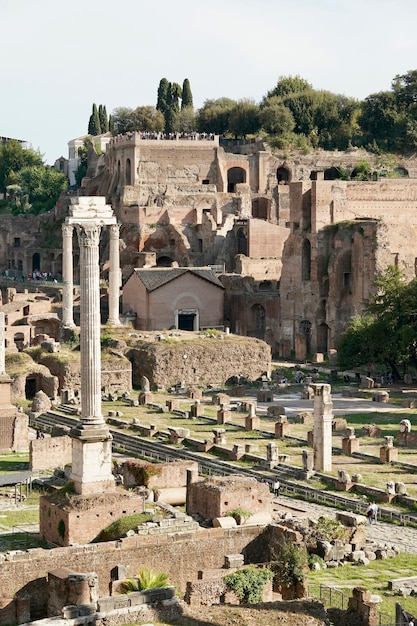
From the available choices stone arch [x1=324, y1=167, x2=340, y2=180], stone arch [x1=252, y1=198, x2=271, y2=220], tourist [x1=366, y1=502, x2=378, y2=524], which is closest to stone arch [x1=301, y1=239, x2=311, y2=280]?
stone arch [x1=252, y1=198, x2=271, y2=220]

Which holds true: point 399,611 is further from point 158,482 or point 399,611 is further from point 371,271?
point 371,271

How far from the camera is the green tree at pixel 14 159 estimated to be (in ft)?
353

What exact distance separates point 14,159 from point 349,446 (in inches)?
2897

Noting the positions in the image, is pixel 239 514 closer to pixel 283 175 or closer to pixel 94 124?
pixel 283 175

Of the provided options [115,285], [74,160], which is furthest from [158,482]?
[74,160]

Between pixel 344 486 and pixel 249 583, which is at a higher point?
pixel 249 583

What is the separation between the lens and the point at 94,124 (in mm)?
107438

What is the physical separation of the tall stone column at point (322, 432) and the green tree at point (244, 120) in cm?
6026

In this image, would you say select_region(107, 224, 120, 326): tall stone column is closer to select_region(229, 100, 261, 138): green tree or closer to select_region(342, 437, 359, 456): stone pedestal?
select_region(342, 437, 359, 456): stone pedestal

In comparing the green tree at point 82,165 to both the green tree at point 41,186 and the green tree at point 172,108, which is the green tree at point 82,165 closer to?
the green tree at point 41,186

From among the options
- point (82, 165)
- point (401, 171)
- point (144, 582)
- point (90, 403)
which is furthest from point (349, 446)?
point (82, 165)

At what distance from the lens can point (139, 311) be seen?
67.3 meters

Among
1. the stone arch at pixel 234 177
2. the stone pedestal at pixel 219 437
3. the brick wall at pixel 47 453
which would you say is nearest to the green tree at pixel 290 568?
the brick wall at pixel 47 453

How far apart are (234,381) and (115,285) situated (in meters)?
8.06
